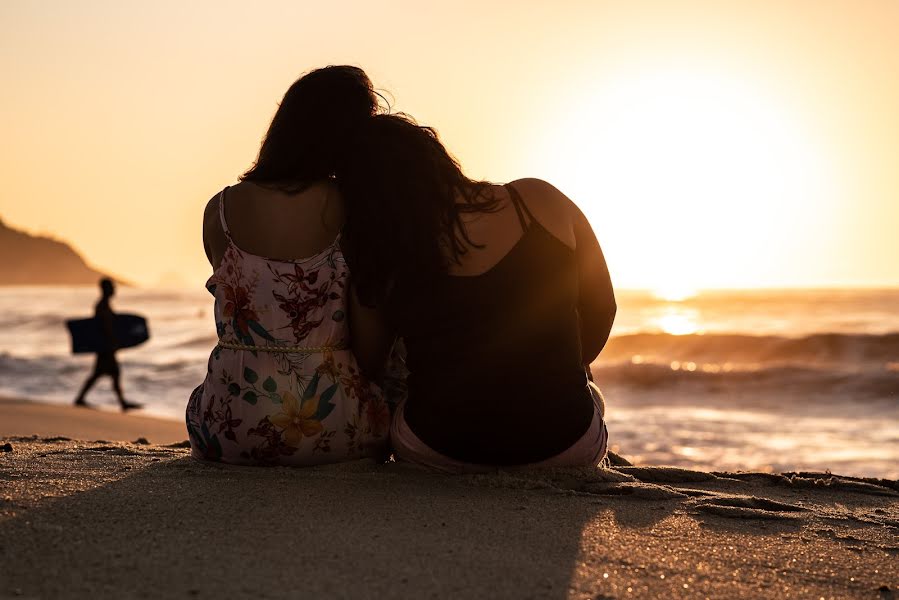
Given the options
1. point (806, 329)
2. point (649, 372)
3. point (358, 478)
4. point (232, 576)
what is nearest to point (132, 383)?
point (649, 372)

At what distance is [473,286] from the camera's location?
2.53 m

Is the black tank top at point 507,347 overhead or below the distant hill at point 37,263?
below

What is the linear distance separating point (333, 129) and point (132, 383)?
1169 centimetres

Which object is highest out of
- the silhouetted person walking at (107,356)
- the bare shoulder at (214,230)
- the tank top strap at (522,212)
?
the tank top strap at (522,212)

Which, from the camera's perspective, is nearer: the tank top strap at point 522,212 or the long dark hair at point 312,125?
the tank top strap at point 522,212

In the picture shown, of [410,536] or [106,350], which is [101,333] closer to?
[106,350]

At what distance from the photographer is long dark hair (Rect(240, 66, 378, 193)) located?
2.74 meters

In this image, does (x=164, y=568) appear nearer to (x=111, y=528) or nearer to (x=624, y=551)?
(x=111, y=528)

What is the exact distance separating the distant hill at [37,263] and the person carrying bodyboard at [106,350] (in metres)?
146

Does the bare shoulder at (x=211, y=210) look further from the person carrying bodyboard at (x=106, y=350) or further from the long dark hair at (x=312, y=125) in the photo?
the person carrying bodyboard at (x=106, y=350)

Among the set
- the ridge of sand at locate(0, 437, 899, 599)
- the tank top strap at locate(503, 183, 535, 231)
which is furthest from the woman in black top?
the ridge of sand at locate(0, 437, 899, 599)

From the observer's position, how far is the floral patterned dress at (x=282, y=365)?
109 inches

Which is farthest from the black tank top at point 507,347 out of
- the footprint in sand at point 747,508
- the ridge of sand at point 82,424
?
the ridge of sand at point 82,424

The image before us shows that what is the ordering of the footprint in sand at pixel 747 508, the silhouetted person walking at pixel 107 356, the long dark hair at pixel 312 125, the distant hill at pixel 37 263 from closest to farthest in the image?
the footprint in sand at pixel 747 508 < the long dark hair at pixel 312 125 < the silhouetted person walking at pixel 107 356 < the distant hill at pixel 37 263
